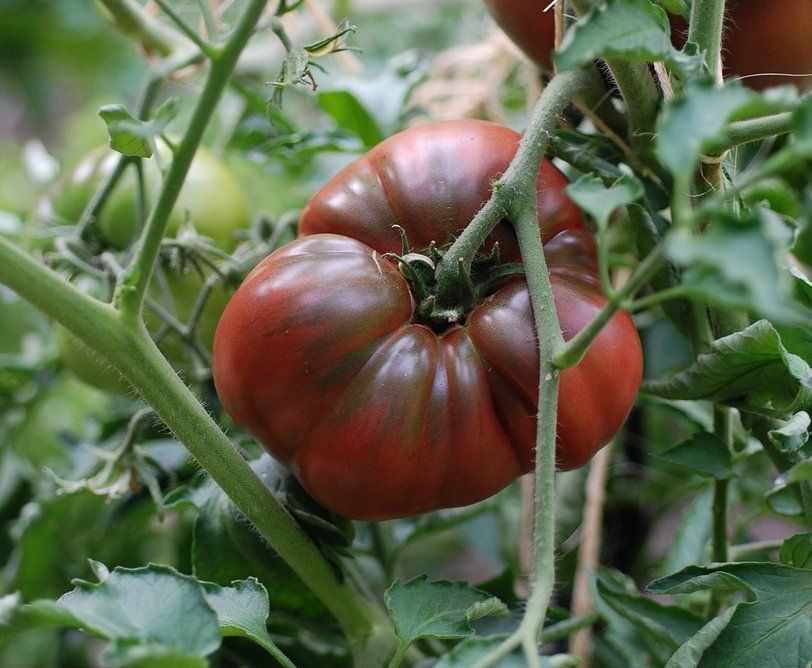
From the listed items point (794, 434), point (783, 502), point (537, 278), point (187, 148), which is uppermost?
point (187, 148)

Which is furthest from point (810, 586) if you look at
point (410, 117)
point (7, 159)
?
point (7, 159)

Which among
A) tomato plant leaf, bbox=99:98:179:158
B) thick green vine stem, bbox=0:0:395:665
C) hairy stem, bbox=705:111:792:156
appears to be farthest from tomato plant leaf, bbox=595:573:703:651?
tomato plant leaf, bbox=99:98:179:158

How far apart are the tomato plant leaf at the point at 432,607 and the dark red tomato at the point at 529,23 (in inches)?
13.0

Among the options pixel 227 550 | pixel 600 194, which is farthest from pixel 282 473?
pixel 600 194

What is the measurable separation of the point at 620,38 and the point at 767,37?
7.6 inches

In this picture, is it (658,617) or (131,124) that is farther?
(658,617)

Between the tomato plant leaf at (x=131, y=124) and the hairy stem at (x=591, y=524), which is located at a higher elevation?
the tomato plant leaf at (x=131, y=124)

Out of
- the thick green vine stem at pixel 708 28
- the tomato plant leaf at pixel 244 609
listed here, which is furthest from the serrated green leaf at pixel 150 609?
the thick green vine stem at pixel 708 28

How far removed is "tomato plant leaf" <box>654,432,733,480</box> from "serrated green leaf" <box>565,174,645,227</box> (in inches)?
8.0

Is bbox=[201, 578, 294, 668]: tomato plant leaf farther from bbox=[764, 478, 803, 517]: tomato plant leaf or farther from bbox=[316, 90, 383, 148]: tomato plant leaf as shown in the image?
bbox=[316, 90, 383, 148]: tomato plant leaf

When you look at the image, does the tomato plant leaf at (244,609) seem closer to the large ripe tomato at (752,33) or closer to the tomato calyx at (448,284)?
the tomato calyx at (448,284)

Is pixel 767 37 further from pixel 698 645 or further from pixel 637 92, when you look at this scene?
pixel 698 645

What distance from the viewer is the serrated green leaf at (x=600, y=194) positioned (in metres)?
0.33

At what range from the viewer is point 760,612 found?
0.44 meters
